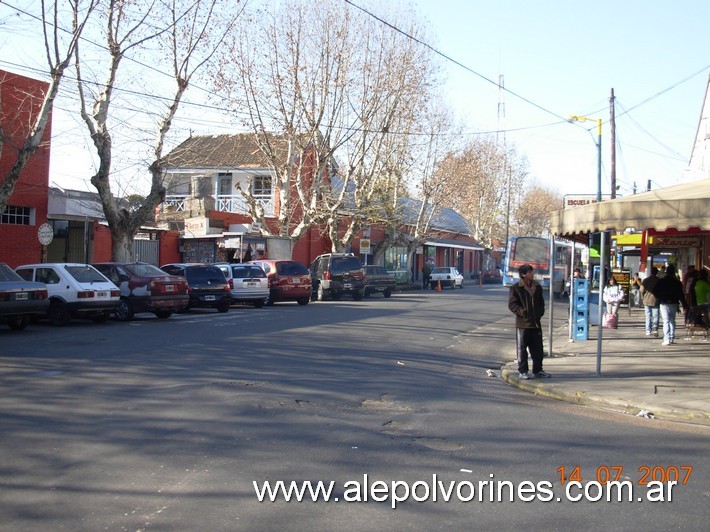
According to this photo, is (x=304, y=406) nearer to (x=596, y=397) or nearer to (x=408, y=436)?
(x=408, y=436)


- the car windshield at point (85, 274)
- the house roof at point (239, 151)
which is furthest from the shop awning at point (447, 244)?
the car windshield at point (85, 274)

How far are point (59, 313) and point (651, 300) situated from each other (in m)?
14.3

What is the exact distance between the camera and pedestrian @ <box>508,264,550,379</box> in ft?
38.1

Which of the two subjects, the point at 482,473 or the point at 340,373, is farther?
the point at 340,373

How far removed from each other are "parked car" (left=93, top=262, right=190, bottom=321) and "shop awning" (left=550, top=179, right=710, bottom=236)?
1183 cm

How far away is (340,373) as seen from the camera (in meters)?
11.4

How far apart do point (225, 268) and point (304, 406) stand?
17.5 meters

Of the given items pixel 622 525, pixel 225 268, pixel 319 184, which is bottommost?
pixel 622 525

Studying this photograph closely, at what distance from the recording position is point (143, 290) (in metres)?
19.7

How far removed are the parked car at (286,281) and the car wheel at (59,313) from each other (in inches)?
380

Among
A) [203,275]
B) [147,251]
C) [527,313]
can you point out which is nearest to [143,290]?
[203,275]

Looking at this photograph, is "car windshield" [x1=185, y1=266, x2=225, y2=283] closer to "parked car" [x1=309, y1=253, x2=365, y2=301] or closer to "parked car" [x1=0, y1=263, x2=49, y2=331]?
"parked car" [x1=0, y1=263, x2=49, y2=331]

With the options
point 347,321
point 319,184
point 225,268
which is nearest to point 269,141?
point 319,184

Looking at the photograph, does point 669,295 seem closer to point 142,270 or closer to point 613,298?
point 613,298
